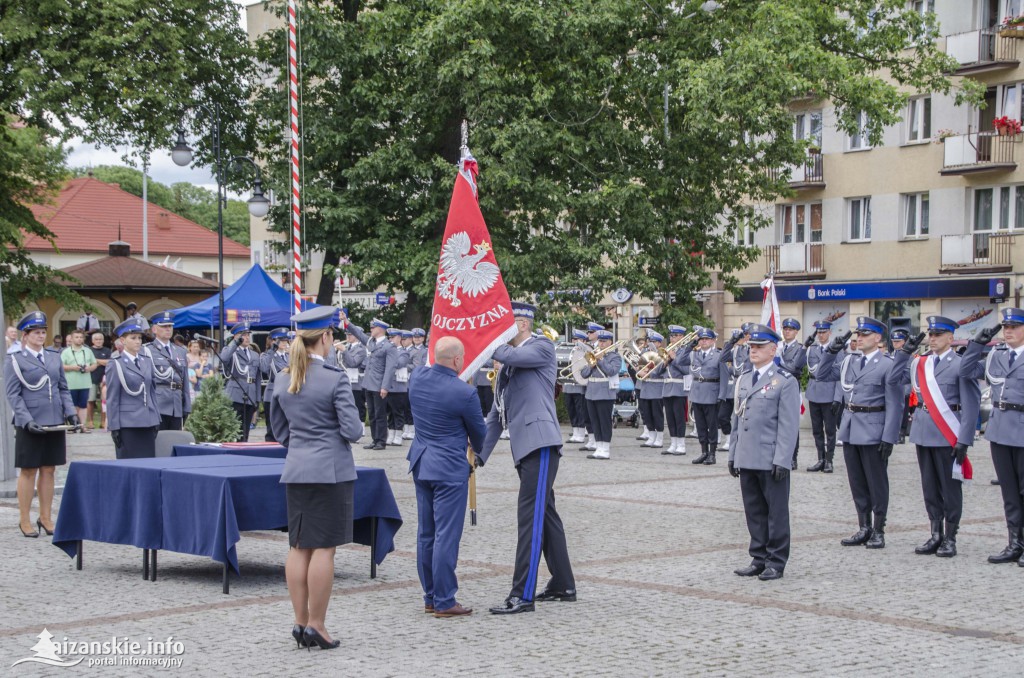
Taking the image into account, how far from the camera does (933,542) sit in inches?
442

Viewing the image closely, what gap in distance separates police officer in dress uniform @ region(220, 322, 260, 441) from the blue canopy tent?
297 inches

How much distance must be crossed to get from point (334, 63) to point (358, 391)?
7616 millimetres

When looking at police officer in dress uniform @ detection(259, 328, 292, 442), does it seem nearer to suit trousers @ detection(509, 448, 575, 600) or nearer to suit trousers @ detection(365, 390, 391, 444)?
suit trousers @ detection(365, 390, 391, 444)

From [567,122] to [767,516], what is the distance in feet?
60.5

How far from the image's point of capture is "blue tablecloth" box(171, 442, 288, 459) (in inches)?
456

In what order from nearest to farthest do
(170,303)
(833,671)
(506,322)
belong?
1. (833,671)
2. (506,322)
3. (170,303)

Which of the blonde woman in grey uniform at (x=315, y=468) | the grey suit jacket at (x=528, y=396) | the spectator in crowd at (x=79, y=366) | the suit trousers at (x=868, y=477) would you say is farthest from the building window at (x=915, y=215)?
the blonde woman in grey uniform at (x=315, y=468)

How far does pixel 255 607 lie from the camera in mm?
8891

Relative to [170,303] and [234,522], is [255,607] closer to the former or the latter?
[234,522]

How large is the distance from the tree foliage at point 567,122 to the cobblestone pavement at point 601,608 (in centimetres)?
1419

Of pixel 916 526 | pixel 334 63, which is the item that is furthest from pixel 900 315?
pixel 916 526

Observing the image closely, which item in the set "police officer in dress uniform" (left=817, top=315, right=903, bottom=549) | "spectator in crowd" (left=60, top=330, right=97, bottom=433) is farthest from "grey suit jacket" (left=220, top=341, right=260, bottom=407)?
"police officer in dress uniform" (left=817, top=315, right=903, bottom=549)

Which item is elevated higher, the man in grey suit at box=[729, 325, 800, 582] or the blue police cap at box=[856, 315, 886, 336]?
the blue police cap at box=[856, 315, 886, 336]

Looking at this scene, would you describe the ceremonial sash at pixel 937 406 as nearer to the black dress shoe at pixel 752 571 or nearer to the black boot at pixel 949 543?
the black boot at pixel 949 543
